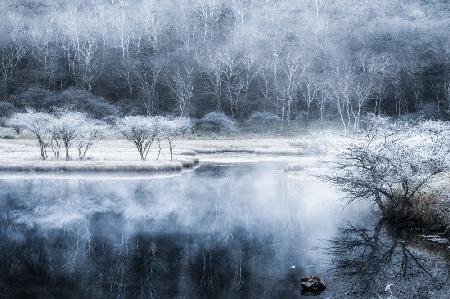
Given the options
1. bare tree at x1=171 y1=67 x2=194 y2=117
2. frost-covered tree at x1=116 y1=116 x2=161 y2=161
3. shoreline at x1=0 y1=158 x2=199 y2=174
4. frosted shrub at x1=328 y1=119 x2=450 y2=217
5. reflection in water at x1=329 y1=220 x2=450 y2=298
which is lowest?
reflection in water at x1=329 y1=220 x2=450 y2=298

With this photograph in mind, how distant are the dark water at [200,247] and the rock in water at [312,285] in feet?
1.51

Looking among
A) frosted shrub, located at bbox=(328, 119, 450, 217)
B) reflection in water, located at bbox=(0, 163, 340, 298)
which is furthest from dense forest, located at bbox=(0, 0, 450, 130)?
frosted shrub, located at bbox=(328, 119, 450, 217)

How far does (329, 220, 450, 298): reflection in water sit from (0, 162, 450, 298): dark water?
0.16 ft

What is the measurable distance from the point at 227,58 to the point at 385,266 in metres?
112

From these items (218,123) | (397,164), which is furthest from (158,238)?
(218,123)

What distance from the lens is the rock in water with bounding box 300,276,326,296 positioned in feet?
58.1

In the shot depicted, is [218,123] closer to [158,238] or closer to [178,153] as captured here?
[178,153]

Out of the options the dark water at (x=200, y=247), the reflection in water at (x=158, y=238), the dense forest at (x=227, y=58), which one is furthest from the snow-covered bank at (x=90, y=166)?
the dense forest at (x=227, y=58)

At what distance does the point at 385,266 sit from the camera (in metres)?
20.9

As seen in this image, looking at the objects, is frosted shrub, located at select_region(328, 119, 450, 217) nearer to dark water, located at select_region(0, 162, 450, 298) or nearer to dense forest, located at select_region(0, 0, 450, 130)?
dark water, located at select_region(0, 162, 450, 298)

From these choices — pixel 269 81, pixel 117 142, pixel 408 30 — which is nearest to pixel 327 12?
pixel 408 30

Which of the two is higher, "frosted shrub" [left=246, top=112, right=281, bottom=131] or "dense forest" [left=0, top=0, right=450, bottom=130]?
"dense forest" [left=0, top=0, right=450, bottom=130]

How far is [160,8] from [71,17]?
3530cm

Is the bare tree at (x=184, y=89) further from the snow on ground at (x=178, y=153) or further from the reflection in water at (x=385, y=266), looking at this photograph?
the reflection in water at (x=385, y=266)
